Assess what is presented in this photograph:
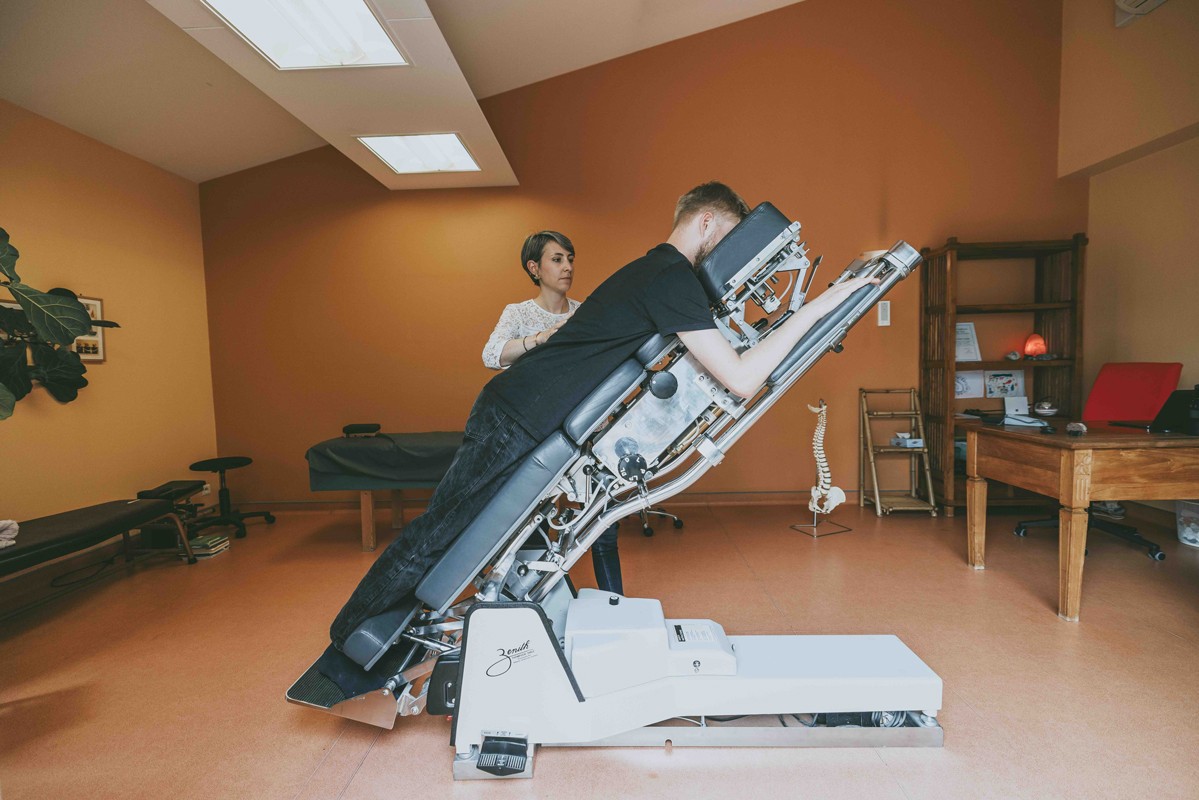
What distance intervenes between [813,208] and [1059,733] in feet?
10.9

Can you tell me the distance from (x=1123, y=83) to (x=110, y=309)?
6.18 m

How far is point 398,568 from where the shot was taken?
144 centimetres

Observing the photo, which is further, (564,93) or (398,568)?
(564,93)

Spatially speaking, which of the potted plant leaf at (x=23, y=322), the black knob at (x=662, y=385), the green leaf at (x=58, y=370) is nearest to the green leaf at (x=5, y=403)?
the potted plant leaf at (x=23, y=322)

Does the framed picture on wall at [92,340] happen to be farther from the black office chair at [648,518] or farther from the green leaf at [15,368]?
the black office chair at [648,518]

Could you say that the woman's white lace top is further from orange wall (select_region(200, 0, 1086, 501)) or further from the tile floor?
orange wall (select_region(200, 0, 1086, 501))

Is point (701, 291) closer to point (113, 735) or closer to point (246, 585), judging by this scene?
point (113, 735)

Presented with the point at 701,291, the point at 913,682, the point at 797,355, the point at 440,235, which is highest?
the point at 440,235

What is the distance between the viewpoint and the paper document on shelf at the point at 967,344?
3.84 m

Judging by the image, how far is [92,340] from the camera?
10.6 feet

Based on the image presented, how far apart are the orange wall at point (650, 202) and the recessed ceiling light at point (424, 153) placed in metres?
0.40

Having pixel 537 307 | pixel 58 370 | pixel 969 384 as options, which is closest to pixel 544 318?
pixel 537 307

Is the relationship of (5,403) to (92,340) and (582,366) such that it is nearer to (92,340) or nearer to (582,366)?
(92,340)

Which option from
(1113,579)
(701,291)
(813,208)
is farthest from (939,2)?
(701,291)
